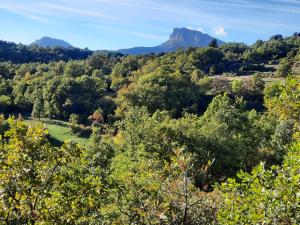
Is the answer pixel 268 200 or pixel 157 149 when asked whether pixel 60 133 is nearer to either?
pixel 157 149

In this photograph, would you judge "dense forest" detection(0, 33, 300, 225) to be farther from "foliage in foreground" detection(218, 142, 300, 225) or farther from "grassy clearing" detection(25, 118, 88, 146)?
"grassy clearing" detection(25, 118, 88, 146)

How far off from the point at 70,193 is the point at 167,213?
4136 mm

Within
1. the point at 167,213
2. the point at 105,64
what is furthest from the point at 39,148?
the point at 105,64

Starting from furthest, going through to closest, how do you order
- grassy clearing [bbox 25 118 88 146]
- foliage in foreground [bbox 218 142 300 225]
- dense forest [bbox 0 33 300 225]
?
grassy clearing [bbox 25 118 88 146], dense forest [bbox 0 33 300 225], foliage in foreground [bbox 218 142 300 225]

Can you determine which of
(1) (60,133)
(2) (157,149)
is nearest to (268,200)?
(2) (157,149)

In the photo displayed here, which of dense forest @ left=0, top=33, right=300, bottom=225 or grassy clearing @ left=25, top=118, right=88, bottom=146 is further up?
dense forest @ left=0, top=33, right=300, bottom=225

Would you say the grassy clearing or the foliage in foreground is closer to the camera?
the foliage in foreground

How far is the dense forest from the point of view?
33.4 feet

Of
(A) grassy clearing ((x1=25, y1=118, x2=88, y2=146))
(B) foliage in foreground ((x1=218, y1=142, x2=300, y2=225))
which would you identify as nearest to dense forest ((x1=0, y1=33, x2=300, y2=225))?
(B) foliage in foreground ((x1=218, y1=142, x2=300, y2=225))

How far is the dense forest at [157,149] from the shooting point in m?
10.2

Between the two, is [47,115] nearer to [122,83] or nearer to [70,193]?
[122,83]

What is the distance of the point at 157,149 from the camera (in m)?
42.1

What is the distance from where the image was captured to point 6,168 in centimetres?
1005

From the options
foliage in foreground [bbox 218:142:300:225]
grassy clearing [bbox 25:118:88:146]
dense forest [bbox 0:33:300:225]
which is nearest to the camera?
foliage in foreground [bbox 218:142:300:225]
